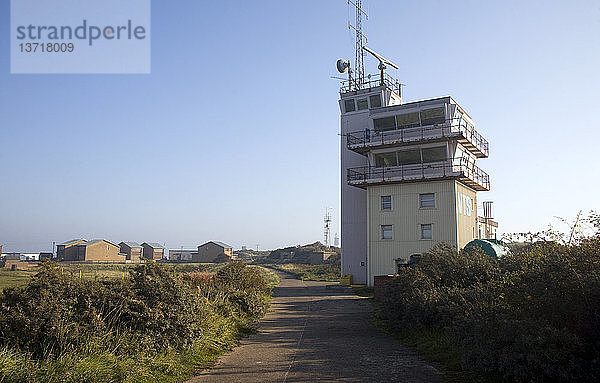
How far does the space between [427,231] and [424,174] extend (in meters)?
3.99

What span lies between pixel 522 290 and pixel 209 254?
3681 inches

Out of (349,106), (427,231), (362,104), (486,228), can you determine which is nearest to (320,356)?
(427,231)

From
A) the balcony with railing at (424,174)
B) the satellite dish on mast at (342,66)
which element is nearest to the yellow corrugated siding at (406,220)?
the balcony with railing at (424,174)

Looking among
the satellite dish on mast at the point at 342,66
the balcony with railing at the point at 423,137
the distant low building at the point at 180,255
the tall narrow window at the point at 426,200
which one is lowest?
the distant low building at the point at 180,255

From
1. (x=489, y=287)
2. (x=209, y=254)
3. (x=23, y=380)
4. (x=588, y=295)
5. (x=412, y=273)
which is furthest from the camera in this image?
(x=209, y=254)

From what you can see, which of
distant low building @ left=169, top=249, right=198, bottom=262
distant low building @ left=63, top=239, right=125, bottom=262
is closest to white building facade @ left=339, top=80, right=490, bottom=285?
distant low building @ left=63, top=239, right=125, bottom=262

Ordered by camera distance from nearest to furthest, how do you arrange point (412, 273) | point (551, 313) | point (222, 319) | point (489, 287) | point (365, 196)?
point (551, 313), point (489, 287), point (222, 319), point (412, 273), point (365, 196)

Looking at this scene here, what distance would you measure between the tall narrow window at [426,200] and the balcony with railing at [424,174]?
3.80 ft

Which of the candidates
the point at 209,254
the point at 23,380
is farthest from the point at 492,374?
the point at 209,254

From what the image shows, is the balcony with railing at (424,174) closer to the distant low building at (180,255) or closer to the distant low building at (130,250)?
the distant low building at (130,250)

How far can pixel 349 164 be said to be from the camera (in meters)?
38.4

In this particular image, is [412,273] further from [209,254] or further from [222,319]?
[209,254]

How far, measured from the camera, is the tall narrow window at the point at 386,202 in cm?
3331

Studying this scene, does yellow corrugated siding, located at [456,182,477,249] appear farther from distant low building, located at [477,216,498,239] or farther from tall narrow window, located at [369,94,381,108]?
tall narrow window, located at [369,94,381,108]
